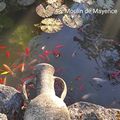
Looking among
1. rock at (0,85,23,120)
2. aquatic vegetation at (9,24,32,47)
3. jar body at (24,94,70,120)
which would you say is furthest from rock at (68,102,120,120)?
aquatic vegetation at (9,24,32,47)

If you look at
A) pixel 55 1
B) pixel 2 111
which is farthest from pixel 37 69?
pixel 55 1

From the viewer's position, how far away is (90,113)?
10.9 feet

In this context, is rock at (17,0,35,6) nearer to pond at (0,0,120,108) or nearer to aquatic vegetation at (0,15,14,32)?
pond at (0,0,120,108)

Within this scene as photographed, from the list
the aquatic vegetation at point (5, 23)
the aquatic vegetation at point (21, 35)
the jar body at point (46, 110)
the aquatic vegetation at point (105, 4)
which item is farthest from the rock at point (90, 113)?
the aquatic vegetation at point (105, 4)

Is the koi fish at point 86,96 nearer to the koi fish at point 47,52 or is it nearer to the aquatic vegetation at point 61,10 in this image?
the koi fish at point 47,52

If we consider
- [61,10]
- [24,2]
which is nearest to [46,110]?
[61,10]

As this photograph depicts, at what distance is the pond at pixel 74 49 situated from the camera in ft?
13.5

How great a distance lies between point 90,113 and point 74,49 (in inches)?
53.9

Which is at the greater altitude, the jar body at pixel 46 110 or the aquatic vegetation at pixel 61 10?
the jar body at pixel 46 110

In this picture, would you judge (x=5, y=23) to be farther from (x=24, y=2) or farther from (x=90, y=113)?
(x=90, y=113)

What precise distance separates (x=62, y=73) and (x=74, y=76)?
162 millimetres

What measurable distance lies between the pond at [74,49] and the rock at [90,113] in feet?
1.86

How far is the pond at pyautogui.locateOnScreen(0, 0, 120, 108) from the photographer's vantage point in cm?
413

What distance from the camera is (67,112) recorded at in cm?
318
